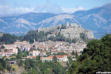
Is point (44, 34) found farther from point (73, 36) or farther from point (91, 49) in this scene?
point (91, 49)

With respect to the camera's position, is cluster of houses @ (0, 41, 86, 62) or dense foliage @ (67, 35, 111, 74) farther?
cluster of houses @ (0, 41, 86, 62)

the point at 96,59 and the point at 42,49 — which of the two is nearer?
the point at 96,59

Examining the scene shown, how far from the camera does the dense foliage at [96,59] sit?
16.8 metres

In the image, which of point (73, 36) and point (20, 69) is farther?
point (73, 36)

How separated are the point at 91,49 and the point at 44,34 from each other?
Answer: 61483mm

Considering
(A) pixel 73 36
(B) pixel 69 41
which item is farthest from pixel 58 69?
(A) pixel 73 36

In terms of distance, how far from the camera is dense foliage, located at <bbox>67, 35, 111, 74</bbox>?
55.1ft

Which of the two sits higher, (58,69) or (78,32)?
(78,32)

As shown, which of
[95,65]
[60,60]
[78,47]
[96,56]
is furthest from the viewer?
[78,47]

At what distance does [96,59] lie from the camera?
18000mm

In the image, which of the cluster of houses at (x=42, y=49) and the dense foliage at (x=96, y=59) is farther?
the cluster of houses at (x=42, y=49)

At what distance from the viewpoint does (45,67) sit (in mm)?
43750

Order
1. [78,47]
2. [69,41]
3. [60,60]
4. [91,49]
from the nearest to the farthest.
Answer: [91,49]
[60,60]
[78,47]
[69,41]

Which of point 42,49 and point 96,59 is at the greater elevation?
point 96,59
